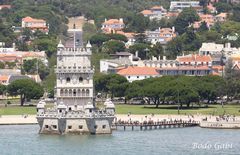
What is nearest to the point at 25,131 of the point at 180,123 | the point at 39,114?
the point at 39,114

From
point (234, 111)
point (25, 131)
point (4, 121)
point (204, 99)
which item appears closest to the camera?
point (25, 131)

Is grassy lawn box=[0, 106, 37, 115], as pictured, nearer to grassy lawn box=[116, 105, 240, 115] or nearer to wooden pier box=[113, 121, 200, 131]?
grassy lawn box=[116, 105, 240, 115]

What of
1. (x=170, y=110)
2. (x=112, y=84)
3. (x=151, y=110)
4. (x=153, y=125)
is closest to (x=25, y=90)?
(x=112, y=84)

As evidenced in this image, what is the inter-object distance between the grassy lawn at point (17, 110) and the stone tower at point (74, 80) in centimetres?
2367

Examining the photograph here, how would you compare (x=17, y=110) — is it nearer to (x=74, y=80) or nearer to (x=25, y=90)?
(x=25, y=90)

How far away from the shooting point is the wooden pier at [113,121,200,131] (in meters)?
145

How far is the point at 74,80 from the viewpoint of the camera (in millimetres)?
136875

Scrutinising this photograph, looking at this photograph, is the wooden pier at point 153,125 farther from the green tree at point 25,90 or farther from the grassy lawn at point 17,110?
the green tree at point 25,90

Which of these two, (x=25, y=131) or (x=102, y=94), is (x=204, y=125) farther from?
(x=102, y=94)

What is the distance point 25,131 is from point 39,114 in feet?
19.0

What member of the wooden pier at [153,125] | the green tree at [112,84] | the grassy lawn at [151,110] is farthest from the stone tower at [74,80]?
the green tree at [112,84]

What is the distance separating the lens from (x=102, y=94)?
186125 millimetres

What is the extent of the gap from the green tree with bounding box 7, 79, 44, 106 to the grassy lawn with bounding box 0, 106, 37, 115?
3.06m

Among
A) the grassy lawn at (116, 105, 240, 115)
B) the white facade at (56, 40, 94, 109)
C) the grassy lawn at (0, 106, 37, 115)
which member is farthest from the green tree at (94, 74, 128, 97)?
the white facade at (56, 40, 94, 109)
